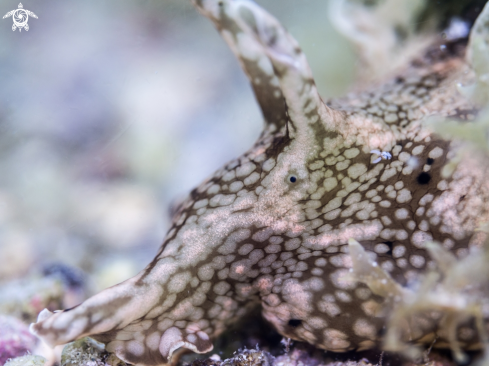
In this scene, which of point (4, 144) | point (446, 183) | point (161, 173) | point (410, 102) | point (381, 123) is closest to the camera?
point (446, 183)

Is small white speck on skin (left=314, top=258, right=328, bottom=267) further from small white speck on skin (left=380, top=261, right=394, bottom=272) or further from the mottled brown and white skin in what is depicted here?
small white speck on skin (left=380, top=261, right=394, bottom=272)

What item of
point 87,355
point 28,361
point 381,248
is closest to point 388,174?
point 381,248

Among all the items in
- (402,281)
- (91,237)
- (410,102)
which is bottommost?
(402,281)

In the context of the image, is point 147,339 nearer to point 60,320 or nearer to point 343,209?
point 60,320

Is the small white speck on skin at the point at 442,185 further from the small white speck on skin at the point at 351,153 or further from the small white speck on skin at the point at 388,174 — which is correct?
the small white speck on skin at the point at 351,153

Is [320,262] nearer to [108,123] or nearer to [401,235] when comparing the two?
[401,235]

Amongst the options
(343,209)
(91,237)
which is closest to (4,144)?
(91,237)
